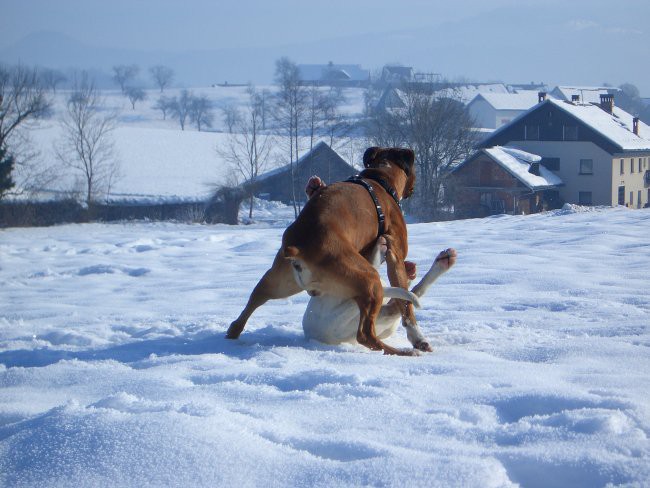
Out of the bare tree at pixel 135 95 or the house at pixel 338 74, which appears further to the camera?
the house at pixel 338 74

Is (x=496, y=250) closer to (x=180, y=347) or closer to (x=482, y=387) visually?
(x=180, y=347)

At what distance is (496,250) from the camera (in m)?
9.12

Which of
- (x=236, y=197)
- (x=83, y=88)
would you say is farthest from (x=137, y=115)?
(x=236, y=197)

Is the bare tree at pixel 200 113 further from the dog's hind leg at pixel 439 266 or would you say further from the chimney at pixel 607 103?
the dog's hind leg at pixel 439 266

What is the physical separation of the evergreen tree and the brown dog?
29223 millimetres

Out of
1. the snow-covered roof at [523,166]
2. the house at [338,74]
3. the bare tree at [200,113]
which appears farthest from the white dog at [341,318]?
the house at [338,74]

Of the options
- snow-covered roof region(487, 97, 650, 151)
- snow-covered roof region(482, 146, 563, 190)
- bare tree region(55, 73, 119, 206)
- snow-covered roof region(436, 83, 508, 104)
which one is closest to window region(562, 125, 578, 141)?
snow-covered roof region(487, 97, 650, 151)

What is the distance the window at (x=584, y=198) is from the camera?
3656cm

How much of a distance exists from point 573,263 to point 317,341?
4.38 meters

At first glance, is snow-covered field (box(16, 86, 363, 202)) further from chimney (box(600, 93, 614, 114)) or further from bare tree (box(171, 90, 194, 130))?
bare tree (box(171, 90, 194, 130))

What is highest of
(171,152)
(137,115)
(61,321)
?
(137,115)

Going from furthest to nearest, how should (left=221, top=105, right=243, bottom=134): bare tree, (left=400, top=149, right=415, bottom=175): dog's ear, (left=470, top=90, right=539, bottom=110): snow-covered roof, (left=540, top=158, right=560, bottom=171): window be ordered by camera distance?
(left=470, top=90, right=539, bottom=110): snow-covered roof
(left=221, top=105, right=243, bottom=134): bare tree
(left=540, top=158, right=560, bottom=171): window
(left=400, top=149, right=415, bottom=175): dog's ear

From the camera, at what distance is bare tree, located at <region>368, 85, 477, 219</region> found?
3331 centimetres

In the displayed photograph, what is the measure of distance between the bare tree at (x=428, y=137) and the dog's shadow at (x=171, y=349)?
27917 millimetres
